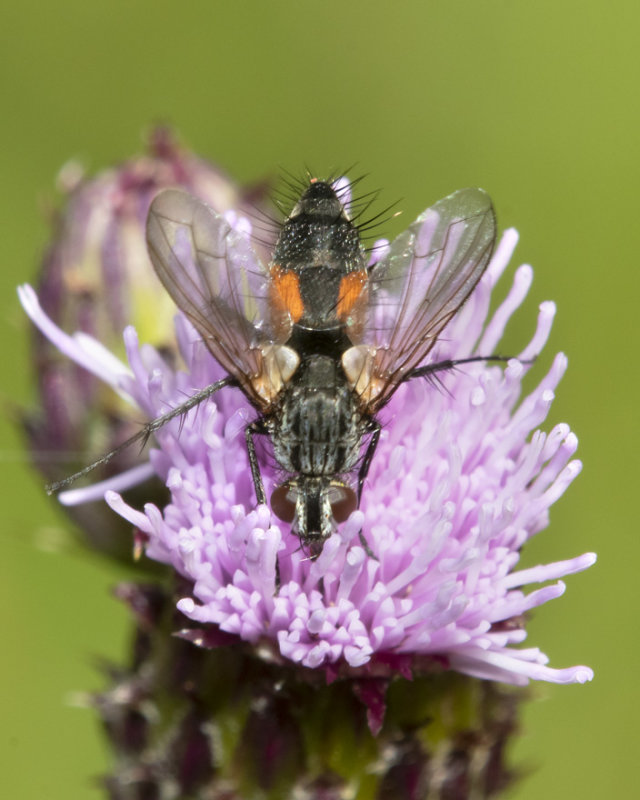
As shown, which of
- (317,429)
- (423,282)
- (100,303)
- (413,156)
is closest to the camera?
(317,429)

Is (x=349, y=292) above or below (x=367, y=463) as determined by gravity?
above

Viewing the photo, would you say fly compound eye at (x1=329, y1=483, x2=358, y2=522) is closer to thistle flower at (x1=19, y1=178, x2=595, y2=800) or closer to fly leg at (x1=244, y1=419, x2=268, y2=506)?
thistle flower at (x1=19, y1=178, x2=595, y2=800)

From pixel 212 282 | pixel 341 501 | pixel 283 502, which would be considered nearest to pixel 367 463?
pixel 341 501

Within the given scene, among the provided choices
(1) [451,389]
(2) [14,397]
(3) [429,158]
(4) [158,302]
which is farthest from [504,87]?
Result: (1) [451,389]

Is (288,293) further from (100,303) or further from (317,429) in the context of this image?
Answer: (100,303)

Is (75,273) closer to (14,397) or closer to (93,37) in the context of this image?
(14,397)

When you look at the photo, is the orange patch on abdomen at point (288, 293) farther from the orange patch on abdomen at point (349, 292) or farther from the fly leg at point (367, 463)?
the fly leg at point (367, 463)
